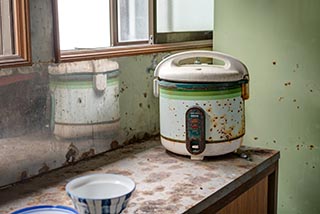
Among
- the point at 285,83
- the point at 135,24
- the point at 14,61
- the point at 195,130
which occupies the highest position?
the point at 135,24

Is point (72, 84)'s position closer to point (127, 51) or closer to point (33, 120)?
point (33, 120)

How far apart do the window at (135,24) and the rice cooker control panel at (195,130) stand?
0.37 metres

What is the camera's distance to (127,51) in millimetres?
1581

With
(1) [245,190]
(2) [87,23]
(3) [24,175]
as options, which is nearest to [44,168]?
(3) [24,175]

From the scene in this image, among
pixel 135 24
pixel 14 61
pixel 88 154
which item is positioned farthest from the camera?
pixel 135 24

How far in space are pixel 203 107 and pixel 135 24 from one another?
640 mm

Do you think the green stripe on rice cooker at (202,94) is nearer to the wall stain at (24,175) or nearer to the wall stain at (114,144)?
the wall stain at (114,144)

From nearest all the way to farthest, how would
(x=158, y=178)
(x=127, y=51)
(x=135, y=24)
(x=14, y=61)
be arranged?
(x=14, y=61)
(x=158, y=178)
(x=127, y=51)
(x=135, y=24)

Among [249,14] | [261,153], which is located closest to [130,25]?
[249,14]

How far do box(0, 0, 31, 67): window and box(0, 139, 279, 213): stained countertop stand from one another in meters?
0.36

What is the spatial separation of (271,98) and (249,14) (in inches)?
14.3

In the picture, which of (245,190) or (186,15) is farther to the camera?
(186,15)

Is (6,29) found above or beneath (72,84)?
above

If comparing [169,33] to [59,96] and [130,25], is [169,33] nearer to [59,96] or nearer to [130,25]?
[130,25]
